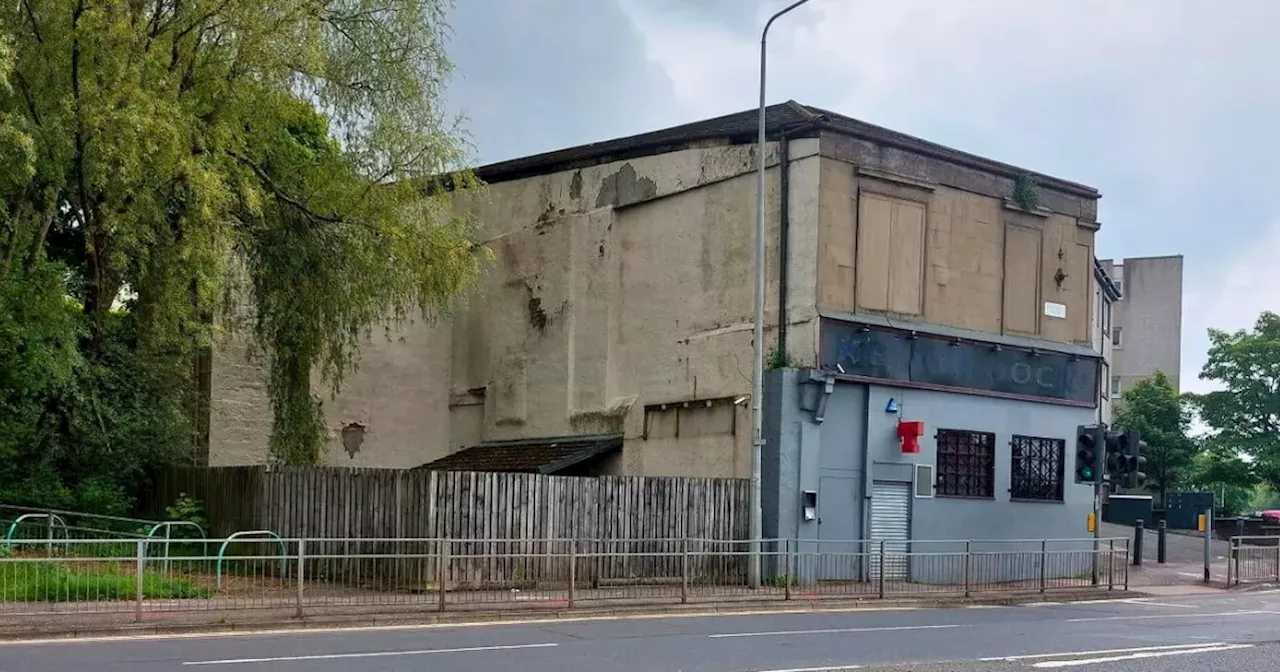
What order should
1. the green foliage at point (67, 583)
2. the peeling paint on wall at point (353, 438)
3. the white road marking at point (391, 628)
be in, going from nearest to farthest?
the white road marking at point (391, 628) → the green foliage at point (67, 583) → the peeling paint on wall at point (353, 438)

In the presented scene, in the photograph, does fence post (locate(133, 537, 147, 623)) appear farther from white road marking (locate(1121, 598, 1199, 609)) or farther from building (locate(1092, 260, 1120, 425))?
building (locate(1092, 260, 1120, 425))

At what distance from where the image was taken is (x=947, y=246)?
2559 cm

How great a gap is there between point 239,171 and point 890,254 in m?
12.0

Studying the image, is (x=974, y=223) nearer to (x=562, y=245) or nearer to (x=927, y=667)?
(x=562, y=245)

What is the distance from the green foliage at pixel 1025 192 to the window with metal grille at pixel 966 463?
4.82 m

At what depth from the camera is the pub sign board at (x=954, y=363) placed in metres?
23.9

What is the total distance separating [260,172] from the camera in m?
23.3

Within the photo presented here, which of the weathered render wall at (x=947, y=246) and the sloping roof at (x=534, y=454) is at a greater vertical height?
the weathered render wall at (x=947, y=246)

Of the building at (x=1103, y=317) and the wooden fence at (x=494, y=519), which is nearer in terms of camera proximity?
the wooden fence at (x=494, y=519)

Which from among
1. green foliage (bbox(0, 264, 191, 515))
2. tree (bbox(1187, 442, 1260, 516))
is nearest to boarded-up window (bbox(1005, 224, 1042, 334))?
green foliage (bbox(0, 264, 191, 515))

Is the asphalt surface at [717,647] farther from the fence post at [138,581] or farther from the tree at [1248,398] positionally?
the tree at [1248,398]

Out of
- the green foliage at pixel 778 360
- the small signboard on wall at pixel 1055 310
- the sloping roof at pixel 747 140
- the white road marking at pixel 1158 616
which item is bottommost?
the white road marking at pixel 1158 616

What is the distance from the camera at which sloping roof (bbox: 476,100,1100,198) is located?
78.3 ft

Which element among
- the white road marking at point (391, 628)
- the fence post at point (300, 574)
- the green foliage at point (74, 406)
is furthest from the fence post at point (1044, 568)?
the green foliage at point (74, 406)
